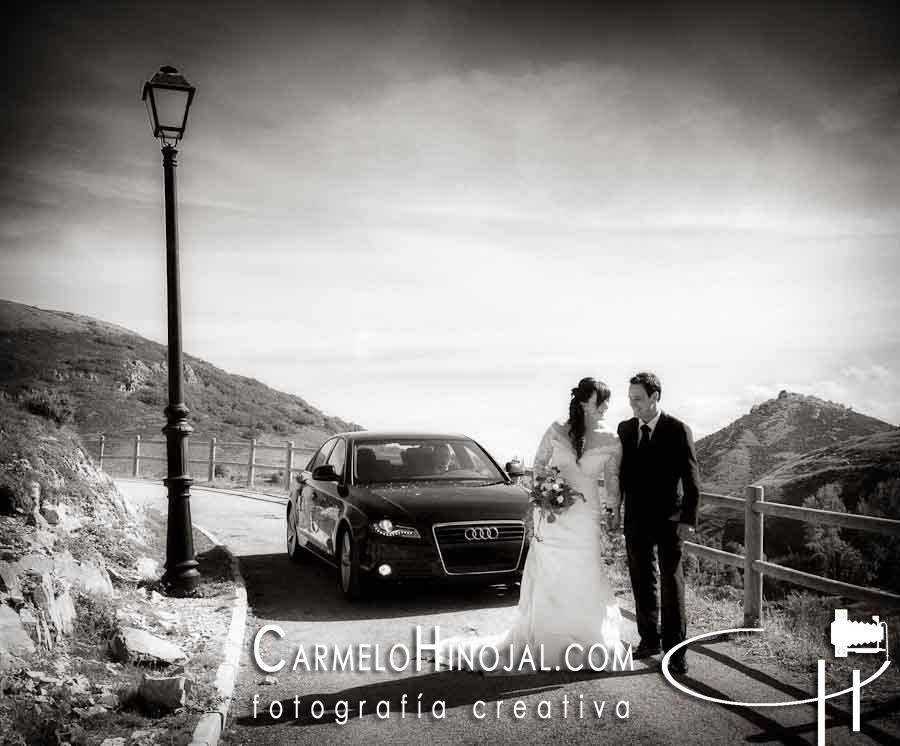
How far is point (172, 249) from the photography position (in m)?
8.59

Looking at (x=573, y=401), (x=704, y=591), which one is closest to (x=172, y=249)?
(x=573, y=401)

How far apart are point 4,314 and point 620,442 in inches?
3135

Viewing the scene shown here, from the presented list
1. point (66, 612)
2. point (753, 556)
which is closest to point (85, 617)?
point (66, 612)

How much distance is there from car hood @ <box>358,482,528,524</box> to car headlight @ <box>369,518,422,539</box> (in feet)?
0.27

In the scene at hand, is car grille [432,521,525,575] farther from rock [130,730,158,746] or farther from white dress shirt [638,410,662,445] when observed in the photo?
rock [130,730,158,746]

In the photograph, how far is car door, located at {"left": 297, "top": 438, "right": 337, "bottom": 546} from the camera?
9666 mm

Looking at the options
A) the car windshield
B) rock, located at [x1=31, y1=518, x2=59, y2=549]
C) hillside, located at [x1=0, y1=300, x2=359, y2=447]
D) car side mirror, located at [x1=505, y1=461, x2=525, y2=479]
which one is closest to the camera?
rock, located at [x1=31, y1=518, x2=59, y2=549]

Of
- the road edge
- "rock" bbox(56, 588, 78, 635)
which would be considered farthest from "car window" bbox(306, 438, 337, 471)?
"rock" bbox(56, 588, 78, 635)

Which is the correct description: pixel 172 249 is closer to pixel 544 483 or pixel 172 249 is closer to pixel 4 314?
pixel 544 483

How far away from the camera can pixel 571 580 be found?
242 inches

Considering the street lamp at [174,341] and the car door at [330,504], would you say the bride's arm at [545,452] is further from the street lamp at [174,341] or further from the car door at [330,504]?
the street lamp at [174,341]

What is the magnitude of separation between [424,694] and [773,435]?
13.3 meters

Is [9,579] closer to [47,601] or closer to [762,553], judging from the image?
[47,601]

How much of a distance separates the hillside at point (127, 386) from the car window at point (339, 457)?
4242 cm
